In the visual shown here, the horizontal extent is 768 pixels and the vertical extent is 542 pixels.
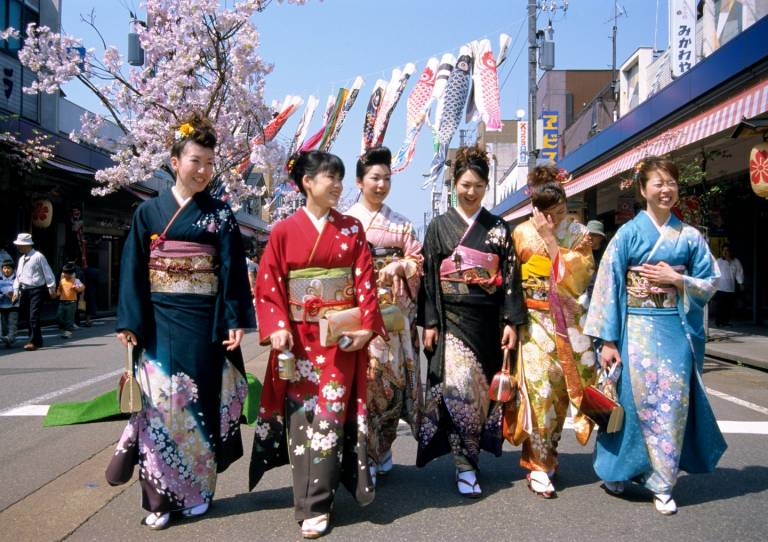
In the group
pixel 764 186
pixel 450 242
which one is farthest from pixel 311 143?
pixel 450 242

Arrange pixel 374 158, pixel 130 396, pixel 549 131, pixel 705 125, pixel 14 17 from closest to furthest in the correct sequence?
pixel 130 396, pixel 374 158, pixel 705 125, pixel 14 17, pixel 549 131

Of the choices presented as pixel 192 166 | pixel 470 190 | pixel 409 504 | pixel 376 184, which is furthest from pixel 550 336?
pixel 192 166

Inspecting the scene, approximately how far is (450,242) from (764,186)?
601 centimetres

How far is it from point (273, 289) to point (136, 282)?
0.66 m

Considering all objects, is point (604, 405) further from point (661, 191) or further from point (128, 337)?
point (128, 337)

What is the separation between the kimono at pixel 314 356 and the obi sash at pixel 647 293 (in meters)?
1.38

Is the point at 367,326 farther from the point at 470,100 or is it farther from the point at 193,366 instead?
the point at 470,100

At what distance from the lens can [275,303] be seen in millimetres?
3266

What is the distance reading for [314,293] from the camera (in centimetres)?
330

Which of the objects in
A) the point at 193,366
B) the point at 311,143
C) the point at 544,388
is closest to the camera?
the point at 193,366

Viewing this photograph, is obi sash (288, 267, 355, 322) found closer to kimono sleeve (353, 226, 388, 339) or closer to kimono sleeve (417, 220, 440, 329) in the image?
kimono sleeve (353, 226, 388, 339)

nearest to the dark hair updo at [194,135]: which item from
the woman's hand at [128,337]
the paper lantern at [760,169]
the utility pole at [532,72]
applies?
the woman's hand at [128,337]

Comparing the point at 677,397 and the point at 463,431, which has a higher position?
the point at 677,397

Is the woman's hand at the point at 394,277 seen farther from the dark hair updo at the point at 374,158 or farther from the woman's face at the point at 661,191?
the woman's face at the point at 661,191
